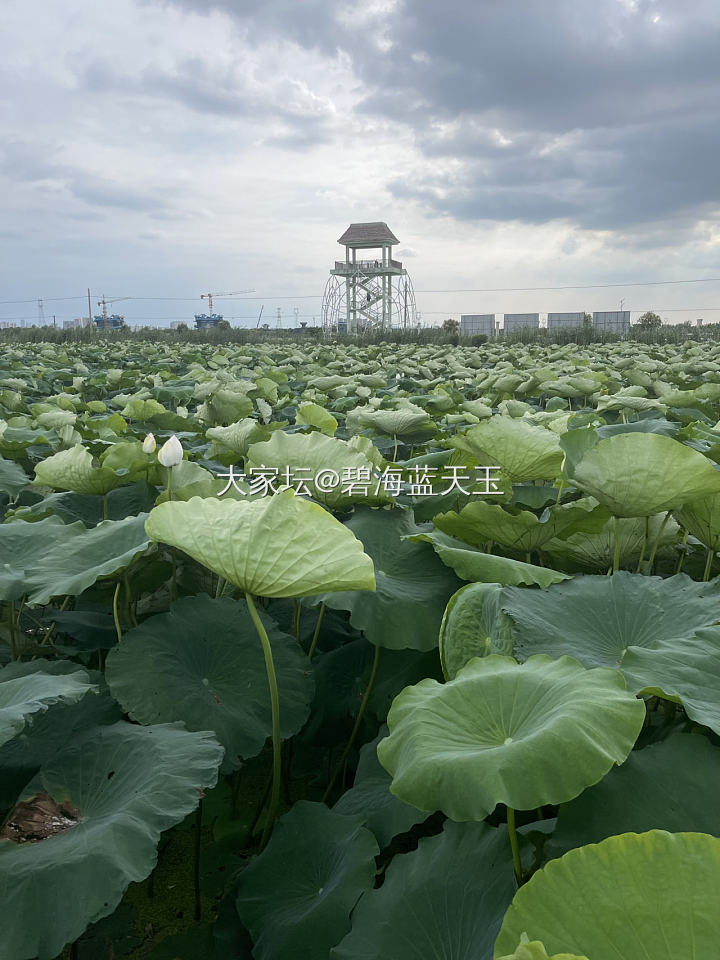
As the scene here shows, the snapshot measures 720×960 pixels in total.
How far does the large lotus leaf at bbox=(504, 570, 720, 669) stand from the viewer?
Result: 0.98 metres

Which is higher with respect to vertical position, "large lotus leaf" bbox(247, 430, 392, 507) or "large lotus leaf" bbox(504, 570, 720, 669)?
"large lotus leaf" bbox(247, 430, 392, 507)

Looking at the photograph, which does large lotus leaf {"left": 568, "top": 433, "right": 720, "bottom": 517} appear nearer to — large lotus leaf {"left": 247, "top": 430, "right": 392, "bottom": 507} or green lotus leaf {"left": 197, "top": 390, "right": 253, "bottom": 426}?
large lotus leaf {"left": 247, "top": 430, "right": 392, "bottom": 507}

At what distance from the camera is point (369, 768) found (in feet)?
3.87

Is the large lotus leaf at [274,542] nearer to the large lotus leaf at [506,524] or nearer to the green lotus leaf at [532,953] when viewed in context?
the large lotus leaf at [506,524]

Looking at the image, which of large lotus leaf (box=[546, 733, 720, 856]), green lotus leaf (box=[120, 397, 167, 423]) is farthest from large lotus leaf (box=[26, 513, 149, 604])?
green lotus leaf (box=[120, 397, 167, 423])

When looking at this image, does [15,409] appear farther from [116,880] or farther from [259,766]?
[116,880]

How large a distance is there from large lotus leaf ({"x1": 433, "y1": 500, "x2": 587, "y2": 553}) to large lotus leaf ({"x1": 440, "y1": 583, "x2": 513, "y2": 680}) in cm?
23

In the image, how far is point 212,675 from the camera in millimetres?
1255

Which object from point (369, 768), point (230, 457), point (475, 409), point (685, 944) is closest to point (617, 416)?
point (475, 409)

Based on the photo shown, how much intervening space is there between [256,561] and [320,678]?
0.62m

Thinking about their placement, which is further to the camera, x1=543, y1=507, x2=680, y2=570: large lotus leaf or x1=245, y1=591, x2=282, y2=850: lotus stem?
x1=543, y1=507, x2=680, y2=570: large lotus leaf

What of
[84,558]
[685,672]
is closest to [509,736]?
[685,672]

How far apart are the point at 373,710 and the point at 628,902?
926 millimetres

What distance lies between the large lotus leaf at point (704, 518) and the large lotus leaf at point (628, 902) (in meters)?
0.81
